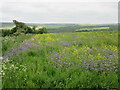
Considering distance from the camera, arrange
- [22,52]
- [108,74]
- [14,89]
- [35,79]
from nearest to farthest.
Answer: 1. [14,89]
2. [35,79]
3. [108,74]
4. [22,52]

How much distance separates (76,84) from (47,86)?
799mm

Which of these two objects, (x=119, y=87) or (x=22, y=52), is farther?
(x=22, y=52)

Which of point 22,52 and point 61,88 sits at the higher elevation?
point 22,52

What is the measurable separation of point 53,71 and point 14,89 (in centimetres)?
144

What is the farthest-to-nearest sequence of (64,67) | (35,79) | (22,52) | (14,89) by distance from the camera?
(22,52), (64,67), (35,79), (14,89)

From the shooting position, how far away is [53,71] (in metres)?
5.42

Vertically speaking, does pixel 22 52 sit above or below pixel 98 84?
above

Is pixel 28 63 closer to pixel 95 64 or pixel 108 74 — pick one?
pixel 95 64

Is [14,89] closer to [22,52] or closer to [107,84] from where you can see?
[107,84]

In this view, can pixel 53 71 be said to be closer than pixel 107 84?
No

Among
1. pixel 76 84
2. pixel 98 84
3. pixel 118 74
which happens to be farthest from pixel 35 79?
pixel 118 74

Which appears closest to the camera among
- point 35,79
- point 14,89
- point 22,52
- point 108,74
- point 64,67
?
point 14,89

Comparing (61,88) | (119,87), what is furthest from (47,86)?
(119,87)

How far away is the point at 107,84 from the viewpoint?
468 centimetres
